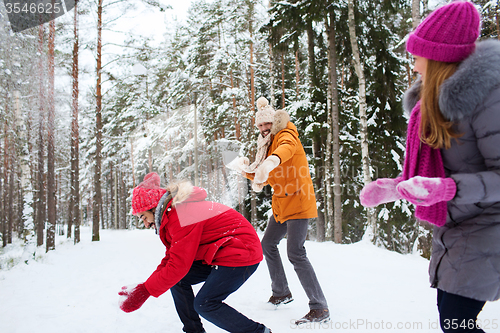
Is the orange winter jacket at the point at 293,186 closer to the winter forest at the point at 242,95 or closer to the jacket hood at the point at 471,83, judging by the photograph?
the jacket hood at the point at 471,83

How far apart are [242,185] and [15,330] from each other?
1118 centimetres

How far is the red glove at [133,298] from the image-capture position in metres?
2.20

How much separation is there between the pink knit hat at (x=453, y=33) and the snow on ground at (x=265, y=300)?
238 cm

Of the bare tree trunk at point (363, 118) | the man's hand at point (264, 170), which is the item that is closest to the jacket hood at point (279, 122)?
the man's hand at point (264, 170)

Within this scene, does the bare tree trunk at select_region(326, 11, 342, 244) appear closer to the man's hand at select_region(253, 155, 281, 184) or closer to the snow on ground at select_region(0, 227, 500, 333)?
the snow on ground at select_region(0, 227, 500, 333)

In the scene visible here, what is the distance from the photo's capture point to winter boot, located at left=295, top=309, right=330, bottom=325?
9.61 feet

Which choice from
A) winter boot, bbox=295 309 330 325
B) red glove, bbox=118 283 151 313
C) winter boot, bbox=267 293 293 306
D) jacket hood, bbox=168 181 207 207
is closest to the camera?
red glove, bbox=118 283 151 313

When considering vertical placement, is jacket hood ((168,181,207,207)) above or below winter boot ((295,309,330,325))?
above

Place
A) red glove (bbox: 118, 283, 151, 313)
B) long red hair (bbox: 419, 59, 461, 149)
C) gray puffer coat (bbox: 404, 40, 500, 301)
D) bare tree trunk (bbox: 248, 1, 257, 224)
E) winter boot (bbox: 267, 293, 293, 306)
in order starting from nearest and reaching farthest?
gray puffer coat (bbox: 404, 40, 500, 301) → long red hair (bbox: 419, 59, 461, 149) → red glove (bbox: 118, 283, 151, 313) → winter boot (bbox: 267, 293, 293, 306) → bare tree trunk (bbox: 248, 1, 257, 224)

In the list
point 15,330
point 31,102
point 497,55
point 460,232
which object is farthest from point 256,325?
point 31,102

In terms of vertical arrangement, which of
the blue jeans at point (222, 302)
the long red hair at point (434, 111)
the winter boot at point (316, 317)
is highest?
the long red hair at point (434, 111)

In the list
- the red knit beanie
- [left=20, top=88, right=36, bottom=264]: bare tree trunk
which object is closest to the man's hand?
the red knit beanie

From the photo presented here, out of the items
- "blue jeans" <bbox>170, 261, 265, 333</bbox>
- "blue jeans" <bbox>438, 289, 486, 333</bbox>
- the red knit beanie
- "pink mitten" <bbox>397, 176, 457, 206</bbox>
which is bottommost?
"blue jeans" <bbox>170, 261, 265, 333</bbox>

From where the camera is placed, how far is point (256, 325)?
7.41 feet
